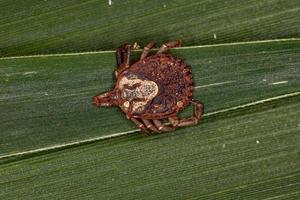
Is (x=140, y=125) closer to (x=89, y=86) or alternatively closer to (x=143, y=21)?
(x=89, y=86)

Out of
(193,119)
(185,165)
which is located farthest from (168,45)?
(185,165)

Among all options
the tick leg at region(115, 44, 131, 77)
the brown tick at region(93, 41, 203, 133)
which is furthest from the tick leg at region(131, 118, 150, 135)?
the tick leg at region(115, 44, 131, 77)

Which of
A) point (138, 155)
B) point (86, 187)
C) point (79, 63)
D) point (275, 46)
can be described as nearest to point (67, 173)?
point (86, 187)

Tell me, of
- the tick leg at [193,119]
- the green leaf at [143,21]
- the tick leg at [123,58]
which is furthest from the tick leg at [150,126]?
the green leaf at [143,21]

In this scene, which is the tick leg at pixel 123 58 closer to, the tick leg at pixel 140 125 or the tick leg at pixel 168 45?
the tick leg at pixel 168 45

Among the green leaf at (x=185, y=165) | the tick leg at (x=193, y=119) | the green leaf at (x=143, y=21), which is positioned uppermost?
the green leaf at (x=143, y=21)
